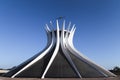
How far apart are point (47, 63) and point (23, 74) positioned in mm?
5362

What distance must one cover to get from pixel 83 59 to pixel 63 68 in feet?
20.2

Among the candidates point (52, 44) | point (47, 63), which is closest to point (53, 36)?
point (52, 44)

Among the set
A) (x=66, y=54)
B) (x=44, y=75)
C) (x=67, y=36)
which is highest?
(x=67, y=36)

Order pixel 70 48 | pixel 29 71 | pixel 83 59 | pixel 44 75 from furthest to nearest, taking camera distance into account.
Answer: pixel 70 48, pixel 83 59, pixel 29 71, pixel 44 75

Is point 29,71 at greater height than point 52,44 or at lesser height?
lesser

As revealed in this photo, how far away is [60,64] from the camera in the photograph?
34.6m

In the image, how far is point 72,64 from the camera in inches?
1355

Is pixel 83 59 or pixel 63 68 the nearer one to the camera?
pixel 63 68

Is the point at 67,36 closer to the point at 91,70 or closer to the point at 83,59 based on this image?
the point at 83,59

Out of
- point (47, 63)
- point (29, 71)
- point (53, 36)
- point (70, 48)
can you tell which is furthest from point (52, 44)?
point (29, 71)

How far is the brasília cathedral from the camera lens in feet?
106

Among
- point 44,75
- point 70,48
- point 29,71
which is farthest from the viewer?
point 70,48

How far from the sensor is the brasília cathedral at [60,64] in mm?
32250

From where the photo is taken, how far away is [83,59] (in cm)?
3734
